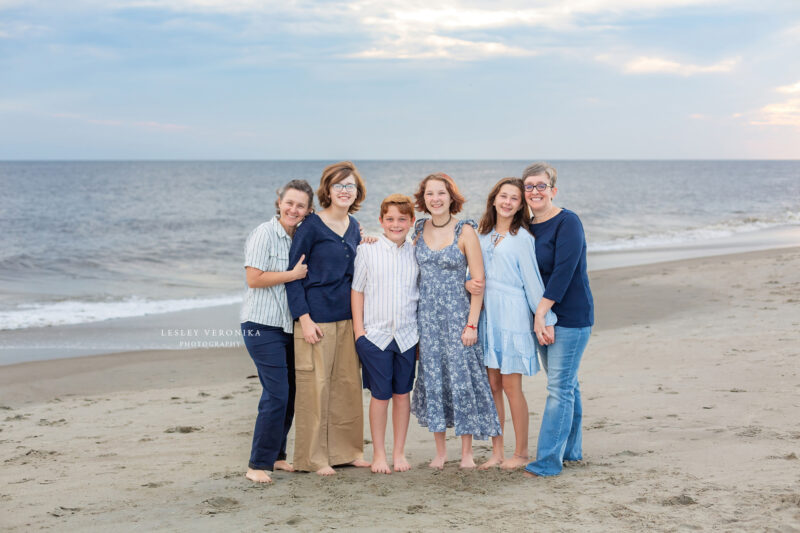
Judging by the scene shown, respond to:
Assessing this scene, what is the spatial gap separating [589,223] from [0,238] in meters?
23.8

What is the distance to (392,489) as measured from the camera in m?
3.96

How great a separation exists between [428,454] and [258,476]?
1286 millimetres

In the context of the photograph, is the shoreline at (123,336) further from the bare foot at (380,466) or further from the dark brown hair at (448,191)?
the dark brown hair at (448,191)

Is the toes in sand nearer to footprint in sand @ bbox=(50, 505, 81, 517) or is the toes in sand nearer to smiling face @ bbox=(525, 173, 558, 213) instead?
footprint in sand @ bbox=(50, 505, 81, 517)

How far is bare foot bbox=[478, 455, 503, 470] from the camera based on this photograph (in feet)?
14.0

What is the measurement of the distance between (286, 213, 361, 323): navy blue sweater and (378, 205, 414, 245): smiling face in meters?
0.26

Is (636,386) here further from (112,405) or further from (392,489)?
(112,405)

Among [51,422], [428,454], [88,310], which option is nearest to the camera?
[428,454]

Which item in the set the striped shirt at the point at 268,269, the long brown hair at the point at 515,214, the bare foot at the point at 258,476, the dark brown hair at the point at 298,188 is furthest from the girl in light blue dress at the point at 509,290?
the bare foot at the point at 258,476

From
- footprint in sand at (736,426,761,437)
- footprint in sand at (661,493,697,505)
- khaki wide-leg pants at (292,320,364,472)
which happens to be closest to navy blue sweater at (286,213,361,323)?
khaki wide-leg pants at (292,320,364,472)

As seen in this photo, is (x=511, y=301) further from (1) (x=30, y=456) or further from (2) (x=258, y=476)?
(1) (x=30, y=456)

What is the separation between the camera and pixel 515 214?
4168 millimetres

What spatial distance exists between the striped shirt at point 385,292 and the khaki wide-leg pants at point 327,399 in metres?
0.22

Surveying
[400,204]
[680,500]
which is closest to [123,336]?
[400,204]
